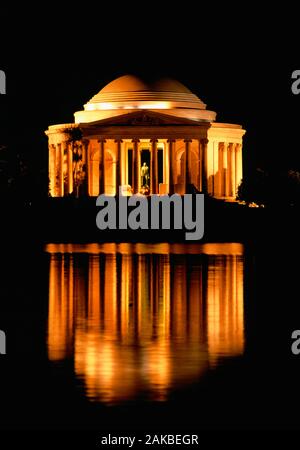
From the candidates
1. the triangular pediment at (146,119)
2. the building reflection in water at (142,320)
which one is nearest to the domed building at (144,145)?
the triangular pediment at (146,119)

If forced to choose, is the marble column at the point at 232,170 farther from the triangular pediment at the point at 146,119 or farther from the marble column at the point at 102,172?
the marble column at the point at 102,172

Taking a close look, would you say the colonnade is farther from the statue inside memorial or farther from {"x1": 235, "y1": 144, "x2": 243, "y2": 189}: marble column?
the statue inside memorial

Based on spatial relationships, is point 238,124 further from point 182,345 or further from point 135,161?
point 182,345

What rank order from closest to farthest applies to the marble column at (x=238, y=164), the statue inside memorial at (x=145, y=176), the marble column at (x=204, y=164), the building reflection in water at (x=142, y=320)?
the building reflection in water at (x=142, y=320) → the marble column at (x=204, y=164) → the statue inside memorial at (x=145, y=176) → the marble column at (x=238, y=164)

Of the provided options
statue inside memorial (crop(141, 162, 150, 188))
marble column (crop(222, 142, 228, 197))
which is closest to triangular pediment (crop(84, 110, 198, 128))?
statue inside memorial (crop(141, 162, 150, 188))

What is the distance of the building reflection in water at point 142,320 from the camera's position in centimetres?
3094

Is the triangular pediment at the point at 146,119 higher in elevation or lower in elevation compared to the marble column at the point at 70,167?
higher

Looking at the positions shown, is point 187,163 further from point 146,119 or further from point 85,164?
point 85,164

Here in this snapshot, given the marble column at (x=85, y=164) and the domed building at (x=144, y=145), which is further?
the marble column at (x=85, y=164)

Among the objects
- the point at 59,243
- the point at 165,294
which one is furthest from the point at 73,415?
the point at 59,243

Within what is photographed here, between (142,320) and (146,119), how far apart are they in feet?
336

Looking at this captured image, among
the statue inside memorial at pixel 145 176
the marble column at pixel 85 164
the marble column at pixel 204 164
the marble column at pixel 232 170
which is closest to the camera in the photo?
the marble column at pixel 204 164

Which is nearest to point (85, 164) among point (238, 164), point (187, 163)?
point (187, 163)

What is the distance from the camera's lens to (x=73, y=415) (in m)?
26.9
